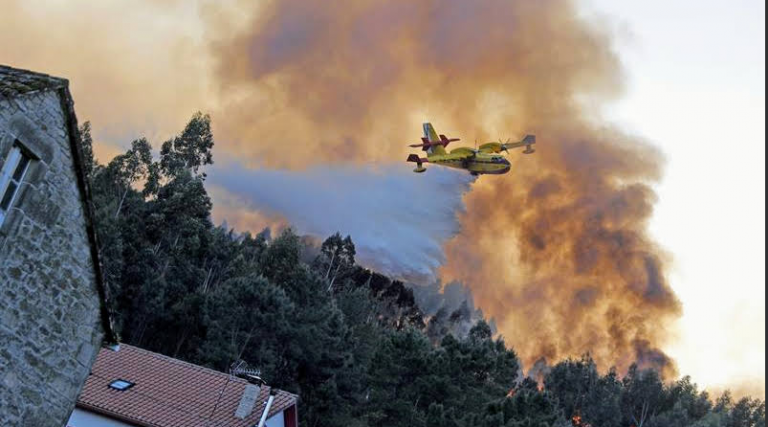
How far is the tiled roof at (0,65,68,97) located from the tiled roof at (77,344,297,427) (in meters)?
17.3

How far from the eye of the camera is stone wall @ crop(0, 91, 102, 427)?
10148mm

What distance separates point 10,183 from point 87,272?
193 centimetres

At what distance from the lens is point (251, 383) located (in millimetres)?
28938

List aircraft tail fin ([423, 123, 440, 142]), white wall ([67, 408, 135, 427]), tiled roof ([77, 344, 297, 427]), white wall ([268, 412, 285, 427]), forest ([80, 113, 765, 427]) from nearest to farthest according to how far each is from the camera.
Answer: white wall ([67, 408, 135, 427])
tiled roof ([77, 344, 297, 427])
white wall ([268, 412, 285, 427])
forest ([80, 113, 765, 427])
aircraft tail fin ([423, 123, 440, 142])

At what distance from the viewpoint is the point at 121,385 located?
28484mm

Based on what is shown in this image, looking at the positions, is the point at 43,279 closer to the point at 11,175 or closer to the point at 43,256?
the point at 43,256

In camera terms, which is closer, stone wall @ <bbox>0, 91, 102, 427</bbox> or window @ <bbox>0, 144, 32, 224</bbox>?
window @ <bbox>0, 144, 32, 224</bbox>

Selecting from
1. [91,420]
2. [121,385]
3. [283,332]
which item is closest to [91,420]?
[91,420]

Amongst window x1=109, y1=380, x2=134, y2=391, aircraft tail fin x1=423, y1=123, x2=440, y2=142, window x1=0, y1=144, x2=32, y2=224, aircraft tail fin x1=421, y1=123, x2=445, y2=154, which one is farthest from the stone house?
aircraft tail fin x1=423, y1=123, x2=440, y2=142

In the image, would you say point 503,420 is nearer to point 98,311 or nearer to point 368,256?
point 98,311

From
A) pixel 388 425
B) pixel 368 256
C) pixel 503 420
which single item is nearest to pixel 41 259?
pixel 503 420

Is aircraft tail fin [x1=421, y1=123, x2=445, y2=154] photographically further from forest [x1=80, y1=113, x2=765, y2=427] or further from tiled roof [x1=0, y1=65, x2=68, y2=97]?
tiled roof [x1=0, y1=65, x2=68, y2=97]

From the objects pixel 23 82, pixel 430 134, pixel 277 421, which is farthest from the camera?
pixel 430 134

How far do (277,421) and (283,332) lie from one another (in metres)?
31.7
